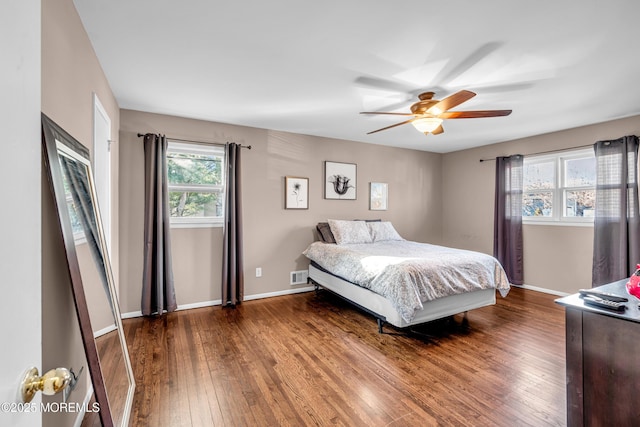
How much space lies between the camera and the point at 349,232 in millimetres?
4250

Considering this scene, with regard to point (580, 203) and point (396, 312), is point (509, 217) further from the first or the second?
point (396, 312)

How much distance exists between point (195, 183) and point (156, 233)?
79 cm

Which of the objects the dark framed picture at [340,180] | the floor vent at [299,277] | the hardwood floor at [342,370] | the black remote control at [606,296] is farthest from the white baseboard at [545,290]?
the floor vent at [299,277]

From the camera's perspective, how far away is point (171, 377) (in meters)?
2.17

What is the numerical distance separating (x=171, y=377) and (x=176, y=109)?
275 centimetres

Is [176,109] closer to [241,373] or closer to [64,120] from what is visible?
[64,120]

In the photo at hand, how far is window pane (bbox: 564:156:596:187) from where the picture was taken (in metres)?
3.92

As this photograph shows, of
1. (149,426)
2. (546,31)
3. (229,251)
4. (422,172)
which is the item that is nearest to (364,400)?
(149,426)

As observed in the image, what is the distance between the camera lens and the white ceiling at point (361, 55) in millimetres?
1709

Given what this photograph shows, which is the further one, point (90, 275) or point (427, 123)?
point (427, 123)

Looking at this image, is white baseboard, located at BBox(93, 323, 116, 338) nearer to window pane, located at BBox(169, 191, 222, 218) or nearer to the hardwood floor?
the hardwood floor

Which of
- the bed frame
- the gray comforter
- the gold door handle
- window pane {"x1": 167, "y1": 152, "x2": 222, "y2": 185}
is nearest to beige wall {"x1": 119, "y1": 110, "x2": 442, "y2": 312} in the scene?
window pane {"x1": 167, "y1": 152, "x2": 222, "y2": 185}

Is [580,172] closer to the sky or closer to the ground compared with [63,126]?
closer to the sky
